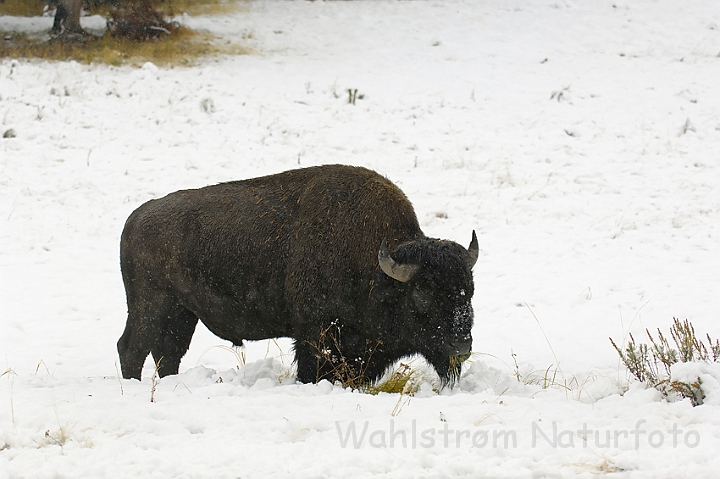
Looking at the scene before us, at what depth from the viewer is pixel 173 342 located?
6906 mm

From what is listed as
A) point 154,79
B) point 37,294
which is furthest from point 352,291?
point 154,79

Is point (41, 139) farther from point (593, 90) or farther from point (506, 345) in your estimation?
point (593, 90)

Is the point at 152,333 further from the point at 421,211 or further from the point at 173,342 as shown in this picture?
the point at 421,211

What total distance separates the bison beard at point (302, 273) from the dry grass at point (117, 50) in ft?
42.9

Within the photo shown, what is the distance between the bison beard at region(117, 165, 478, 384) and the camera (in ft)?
18.2

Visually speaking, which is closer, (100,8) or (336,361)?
(336,361)

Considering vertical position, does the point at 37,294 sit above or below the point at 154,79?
below

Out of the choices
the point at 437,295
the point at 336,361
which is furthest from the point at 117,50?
the point at 437,295

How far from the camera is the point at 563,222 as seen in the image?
38.7ft

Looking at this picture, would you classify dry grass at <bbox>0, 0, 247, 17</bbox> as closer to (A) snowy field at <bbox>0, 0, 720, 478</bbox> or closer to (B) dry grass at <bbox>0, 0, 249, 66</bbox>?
(B) dry grass at <bbox>0, 0, 249, 66</bbox>

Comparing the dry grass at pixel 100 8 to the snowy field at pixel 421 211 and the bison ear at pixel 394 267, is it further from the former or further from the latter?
the bison ear at pixel 394 267

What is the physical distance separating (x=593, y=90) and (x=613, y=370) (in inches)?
492

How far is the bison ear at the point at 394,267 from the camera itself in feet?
17.8

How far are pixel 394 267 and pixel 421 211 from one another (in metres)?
6.72
